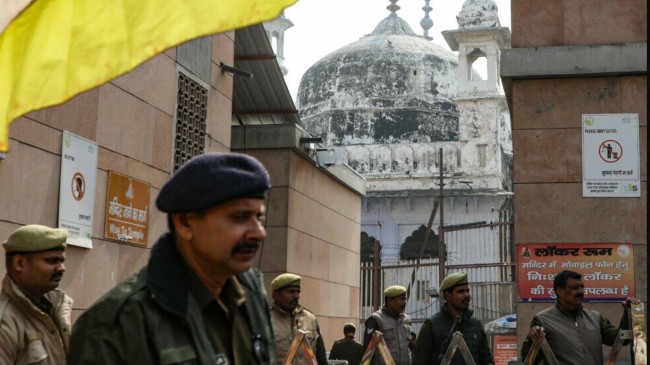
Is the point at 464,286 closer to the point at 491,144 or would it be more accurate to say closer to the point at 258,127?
the point at 258,127

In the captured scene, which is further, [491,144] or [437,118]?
[437,118]

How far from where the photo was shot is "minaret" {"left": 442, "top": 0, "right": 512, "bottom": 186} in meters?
40.8

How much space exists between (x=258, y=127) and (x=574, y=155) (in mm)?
6512

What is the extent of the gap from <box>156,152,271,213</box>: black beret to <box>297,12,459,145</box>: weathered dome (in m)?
44.9

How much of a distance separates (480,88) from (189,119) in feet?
97.4

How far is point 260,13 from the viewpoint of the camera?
11.6ft

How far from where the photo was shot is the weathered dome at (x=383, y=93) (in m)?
48.4

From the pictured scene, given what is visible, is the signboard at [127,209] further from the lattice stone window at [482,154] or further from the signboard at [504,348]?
the lattice stone window at [482,154]

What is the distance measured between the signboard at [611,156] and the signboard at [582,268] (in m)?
0.54

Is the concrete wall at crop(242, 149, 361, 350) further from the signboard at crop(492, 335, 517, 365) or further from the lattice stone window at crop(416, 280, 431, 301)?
the lattice stone window at crop(416, 280, 431, 301)

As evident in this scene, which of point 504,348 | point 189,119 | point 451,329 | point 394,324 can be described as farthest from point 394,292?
point 504,348

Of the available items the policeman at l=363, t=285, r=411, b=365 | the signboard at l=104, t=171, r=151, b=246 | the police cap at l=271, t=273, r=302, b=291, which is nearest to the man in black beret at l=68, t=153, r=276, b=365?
the police cap at l=271, t=273, r=302, b=291

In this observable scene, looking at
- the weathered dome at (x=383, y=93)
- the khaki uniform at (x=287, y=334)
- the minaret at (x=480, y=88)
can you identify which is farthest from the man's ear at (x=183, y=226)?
the weathered dome at (x=383, y=93)

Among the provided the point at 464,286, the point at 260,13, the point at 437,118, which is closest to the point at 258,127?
the point at 464,286
